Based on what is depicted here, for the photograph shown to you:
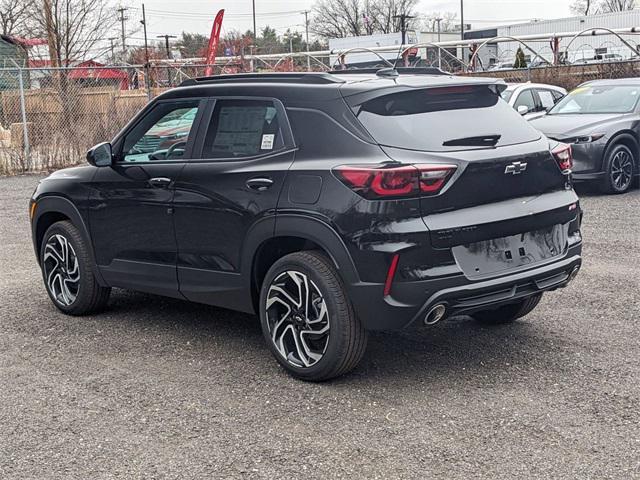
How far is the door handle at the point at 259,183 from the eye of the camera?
16.3 ft

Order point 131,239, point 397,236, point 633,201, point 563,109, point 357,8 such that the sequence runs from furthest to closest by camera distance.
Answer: point 357,8 → point 563,109 → point 633,201 → point 131,239 → point 397,236

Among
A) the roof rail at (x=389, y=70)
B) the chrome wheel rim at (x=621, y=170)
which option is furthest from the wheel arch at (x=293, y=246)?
the chrome wheel rim at (x=621, y=170)

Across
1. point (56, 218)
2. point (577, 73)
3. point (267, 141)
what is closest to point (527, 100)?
point (577, 73)

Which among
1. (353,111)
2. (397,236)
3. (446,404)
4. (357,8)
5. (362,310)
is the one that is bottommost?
(446,404)

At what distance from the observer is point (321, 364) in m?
4.76

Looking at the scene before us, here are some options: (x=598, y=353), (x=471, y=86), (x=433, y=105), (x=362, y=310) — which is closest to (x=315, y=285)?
(x=362, y=310)

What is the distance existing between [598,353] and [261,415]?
7.17 feet

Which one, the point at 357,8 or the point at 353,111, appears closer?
the point at 353,111

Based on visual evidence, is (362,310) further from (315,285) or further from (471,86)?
(471,86)

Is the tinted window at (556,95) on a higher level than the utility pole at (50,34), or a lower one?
lower

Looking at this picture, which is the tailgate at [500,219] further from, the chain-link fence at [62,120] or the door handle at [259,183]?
the chain-link fence at [62,120]

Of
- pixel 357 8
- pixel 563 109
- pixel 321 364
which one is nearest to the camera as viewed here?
pixel 321 364

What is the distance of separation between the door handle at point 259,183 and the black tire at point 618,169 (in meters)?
8.44

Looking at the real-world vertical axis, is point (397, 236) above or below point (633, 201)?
above
